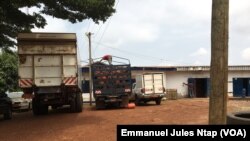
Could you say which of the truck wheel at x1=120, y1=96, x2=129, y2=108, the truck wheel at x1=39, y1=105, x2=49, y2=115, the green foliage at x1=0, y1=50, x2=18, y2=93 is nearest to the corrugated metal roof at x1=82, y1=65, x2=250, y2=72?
the green foliage at x1=0, y1=50, x2=18, y2=93

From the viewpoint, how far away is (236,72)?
43.4 m

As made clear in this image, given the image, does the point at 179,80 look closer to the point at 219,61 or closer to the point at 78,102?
the point at 78,102

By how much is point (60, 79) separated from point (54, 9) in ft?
11.8

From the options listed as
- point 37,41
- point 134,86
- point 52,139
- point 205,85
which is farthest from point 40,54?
point 205,85

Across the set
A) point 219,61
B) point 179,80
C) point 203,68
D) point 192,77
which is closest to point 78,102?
point 219,61

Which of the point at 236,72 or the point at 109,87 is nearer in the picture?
the point at 109,87

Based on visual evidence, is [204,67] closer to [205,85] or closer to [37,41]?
[205,85]

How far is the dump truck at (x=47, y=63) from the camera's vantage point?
64.3 feet

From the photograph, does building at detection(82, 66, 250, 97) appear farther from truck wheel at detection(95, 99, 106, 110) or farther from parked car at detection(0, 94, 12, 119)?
parked car at detection(0, 94, 12, 119)

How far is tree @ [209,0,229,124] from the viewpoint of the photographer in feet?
18.4

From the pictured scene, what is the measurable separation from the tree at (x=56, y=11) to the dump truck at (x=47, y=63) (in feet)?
3.40

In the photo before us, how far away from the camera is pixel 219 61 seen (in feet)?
18.4

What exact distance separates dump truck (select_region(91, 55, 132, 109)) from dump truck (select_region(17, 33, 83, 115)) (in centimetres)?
602

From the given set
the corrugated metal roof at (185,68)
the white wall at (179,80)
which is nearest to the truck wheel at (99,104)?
the corrugated metal roof at (185,68)
